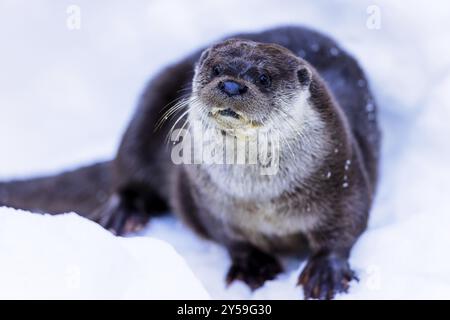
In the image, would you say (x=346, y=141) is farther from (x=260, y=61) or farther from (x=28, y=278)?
(x=28, y=278)

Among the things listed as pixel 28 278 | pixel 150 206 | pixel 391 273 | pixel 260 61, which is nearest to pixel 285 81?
pixel 260 61

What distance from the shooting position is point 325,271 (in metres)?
3.41

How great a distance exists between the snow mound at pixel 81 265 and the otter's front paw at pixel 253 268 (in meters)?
0.89

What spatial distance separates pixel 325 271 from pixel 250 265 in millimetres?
394

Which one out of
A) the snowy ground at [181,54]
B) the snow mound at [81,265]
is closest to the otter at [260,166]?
the snowy ground at [181,54]

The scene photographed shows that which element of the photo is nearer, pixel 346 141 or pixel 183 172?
pixel 346 141

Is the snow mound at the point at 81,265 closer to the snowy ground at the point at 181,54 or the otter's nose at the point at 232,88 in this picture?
the snowy ground at the point at 181,54

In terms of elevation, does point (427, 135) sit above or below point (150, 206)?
above

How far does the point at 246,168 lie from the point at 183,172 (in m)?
0.56

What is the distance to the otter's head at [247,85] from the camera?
2969 mm

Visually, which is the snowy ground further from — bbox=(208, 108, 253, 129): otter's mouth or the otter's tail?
bbox=(208, 108, 253, 129): otter's mouth

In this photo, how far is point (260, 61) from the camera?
3066 millimetres

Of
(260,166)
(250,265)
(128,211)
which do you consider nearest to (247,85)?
(260,166)

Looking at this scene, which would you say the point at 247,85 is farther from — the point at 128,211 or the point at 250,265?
the point at 128,211
